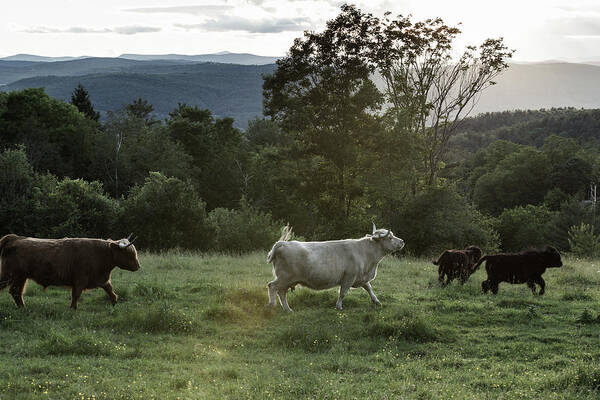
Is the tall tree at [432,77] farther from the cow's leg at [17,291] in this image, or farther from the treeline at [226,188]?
the cow's leg at [17,291]

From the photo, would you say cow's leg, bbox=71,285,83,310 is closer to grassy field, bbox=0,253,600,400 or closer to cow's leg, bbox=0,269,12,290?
grassy field, bbox=0,253,600,400

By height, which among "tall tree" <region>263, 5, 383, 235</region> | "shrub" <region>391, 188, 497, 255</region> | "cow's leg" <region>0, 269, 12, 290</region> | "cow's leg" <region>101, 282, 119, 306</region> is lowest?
"shrub" <region>391, 188, 497, 255</region>

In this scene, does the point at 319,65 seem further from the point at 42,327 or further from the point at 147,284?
the point at 42,327

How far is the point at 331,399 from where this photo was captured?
7.32 metres

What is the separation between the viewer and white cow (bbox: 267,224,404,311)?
12719 millimetres

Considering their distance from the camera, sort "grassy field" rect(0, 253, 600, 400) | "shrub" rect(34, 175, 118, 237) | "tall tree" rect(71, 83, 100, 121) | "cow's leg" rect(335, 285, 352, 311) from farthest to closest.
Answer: "tall tree" rect(71, 83, 100, 121)
"shrub" rect(34, 175, 118, 237)
"cow's leg" rect(335, 285, 352, 311)
"grassy field" rect(0, 253, 600, 400)

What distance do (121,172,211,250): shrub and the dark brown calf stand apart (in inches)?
748

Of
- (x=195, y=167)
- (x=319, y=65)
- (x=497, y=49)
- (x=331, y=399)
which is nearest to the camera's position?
(x=331, y=399)

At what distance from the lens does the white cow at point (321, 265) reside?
12719 millimetres

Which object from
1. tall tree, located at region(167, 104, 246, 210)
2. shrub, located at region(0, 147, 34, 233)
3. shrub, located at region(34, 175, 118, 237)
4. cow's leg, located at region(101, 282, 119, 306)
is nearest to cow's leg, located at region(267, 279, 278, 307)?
cow's leg, located at region(101, 282, 119, 306)

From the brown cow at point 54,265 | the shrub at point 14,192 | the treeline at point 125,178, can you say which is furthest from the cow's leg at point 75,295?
the shrub at point 14,192

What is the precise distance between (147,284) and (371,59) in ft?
80.6

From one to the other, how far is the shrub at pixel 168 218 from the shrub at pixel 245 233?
142 centimetres

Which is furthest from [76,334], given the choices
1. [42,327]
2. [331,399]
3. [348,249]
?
[348,249]
